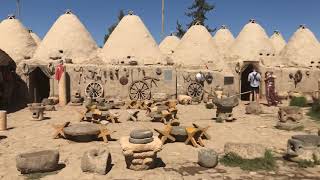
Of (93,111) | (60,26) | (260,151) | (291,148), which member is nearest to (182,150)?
(260,151)

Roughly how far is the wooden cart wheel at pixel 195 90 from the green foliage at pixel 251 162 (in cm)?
1145

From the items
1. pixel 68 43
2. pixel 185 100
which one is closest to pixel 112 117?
pixel 185 100

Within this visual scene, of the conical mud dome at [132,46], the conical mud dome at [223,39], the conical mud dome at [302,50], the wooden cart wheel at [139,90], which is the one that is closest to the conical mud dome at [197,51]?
the conical mud dome at [132,46]

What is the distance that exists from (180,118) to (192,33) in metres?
9.40

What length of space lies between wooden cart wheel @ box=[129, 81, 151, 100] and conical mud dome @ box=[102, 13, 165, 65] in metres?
1.46

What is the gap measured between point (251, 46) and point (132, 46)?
815 centimetres

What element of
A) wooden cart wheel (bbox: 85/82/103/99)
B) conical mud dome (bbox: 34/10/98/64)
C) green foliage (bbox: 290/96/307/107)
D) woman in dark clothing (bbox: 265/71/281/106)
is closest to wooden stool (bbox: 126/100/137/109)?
wooden cart wheel (bbox: 85/82/103/99)

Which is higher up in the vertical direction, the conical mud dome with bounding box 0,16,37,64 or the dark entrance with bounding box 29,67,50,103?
the conical mud dome with bounding box 0,16,37,64

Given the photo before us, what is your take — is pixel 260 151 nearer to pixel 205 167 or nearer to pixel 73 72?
pixel 205 167

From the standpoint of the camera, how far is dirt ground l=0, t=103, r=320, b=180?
637 centimetres

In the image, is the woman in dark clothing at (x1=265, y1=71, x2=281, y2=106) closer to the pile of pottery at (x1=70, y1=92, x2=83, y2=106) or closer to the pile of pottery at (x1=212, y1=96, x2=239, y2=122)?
the pile of pottery at (x1=212, y1=96, x2=239, y2=122)

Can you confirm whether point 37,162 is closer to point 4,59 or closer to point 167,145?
point 167,145

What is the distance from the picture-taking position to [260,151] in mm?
7250

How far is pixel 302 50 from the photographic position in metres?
22.9
